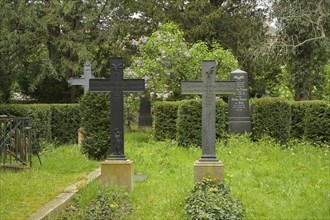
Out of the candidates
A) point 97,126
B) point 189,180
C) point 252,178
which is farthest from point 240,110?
point 189,180

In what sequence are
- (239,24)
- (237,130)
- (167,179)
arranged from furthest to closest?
(239,24)
(237,130)
(167,179)

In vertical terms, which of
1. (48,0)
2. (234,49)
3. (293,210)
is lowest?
(293,210)

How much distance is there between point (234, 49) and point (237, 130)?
13.7 meters

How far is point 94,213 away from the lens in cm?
613

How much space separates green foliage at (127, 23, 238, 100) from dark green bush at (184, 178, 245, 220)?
37.0 ft

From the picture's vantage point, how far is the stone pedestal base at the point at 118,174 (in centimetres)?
748

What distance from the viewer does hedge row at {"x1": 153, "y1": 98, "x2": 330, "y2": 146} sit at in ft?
43.2

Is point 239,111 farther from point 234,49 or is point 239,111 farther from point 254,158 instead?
point 234,49

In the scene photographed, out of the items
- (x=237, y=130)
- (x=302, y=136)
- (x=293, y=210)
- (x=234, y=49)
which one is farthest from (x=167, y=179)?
(x=234, y=49)

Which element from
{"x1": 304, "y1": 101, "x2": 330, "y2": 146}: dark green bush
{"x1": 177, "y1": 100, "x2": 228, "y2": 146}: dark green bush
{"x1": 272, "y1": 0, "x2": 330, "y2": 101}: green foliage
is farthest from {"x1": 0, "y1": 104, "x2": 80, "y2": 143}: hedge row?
{"x1": 272, "y1": 0, "x2": 330, "y2": 101}: green foliage

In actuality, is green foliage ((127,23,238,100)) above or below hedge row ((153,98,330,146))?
above

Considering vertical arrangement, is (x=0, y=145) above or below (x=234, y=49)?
below

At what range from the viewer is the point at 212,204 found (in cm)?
603

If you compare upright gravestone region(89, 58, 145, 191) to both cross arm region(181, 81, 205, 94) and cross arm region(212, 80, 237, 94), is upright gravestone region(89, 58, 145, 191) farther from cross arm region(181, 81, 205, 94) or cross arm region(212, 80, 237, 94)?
cross arm region(212, 80, 237, 94)
